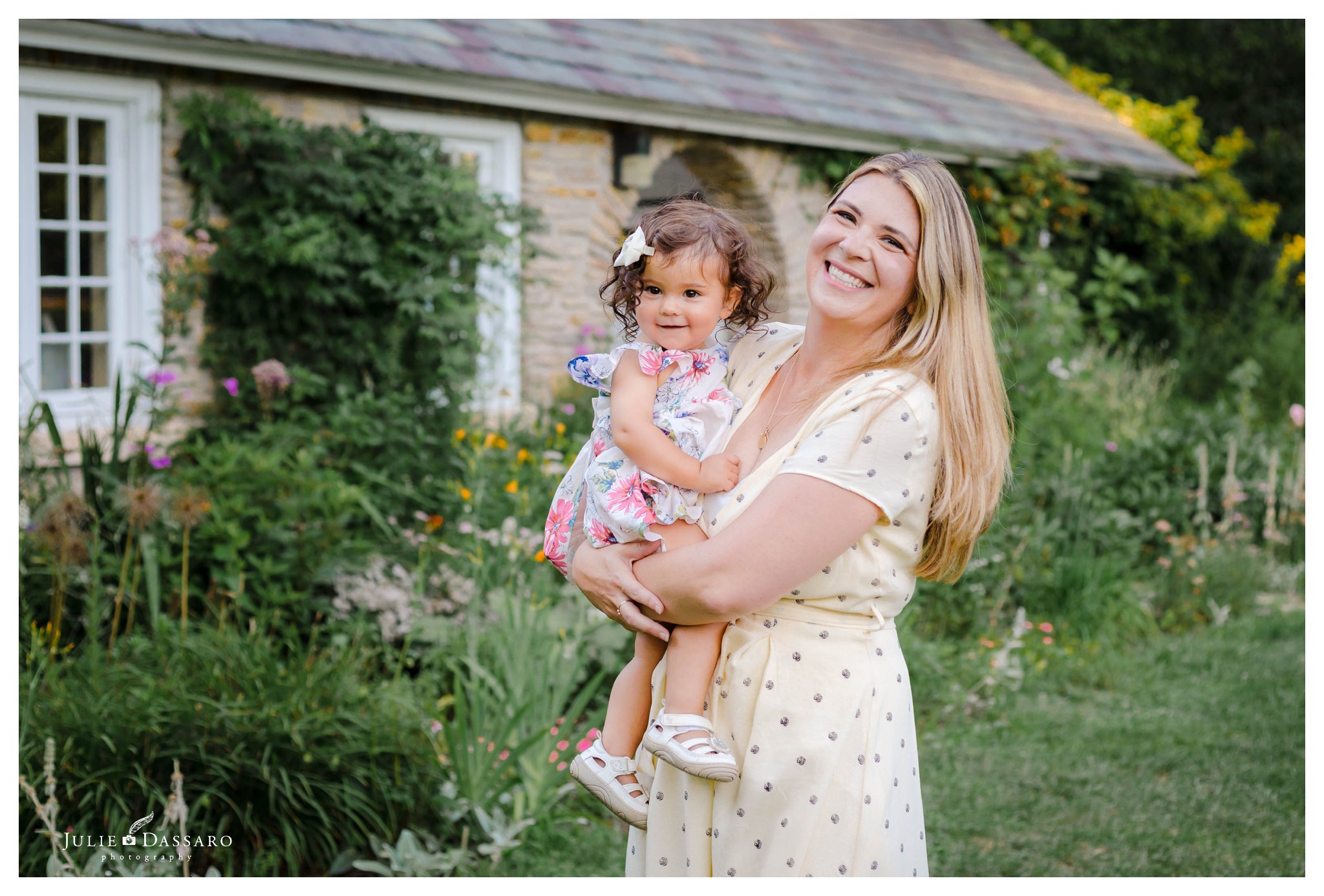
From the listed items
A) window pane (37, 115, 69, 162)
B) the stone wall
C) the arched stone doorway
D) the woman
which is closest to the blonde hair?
the woman

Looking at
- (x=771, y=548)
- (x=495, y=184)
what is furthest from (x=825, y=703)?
(x=495, y=184)

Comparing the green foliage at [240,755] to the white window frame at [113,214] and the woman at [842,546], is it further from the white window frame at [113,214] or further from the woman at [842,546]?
the white window frame at [113,214]

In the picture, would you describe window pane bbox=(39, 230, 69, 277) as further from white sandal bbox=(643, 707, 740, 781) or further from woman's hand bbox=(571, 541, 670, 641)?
white sandal bbox=(643, 707, 740, 781)

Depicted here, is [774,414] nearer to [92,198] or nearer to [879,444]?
[879,444]

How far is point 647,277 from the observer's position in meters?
2.18

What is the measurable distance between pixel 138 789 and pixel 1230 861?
3.58 metres

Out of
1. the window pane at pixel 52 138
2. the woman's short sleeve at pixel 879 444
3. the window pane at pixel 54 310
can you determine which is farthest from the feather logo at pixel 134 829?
the window pane at pixel 52 138

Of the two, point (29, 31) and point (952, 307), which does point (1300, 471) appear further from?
point (29, 31)

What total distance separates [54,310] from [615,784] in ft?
16.9

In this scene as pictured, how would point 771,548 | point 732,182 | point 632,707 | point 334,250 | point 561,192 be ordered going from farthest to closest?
point 732,182 → point 561,192 → point 334,250 → point 632,707 → point 771,548

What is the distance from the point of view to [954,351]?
6.38ft

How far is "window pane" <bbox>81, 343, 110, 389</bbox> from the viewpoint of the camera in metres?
6.24

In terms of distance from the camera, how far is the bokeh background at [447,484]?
3701mm

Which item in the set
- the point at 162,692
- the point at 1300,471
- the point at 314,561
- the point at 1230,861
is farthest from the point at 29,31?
the point at 1300,471
